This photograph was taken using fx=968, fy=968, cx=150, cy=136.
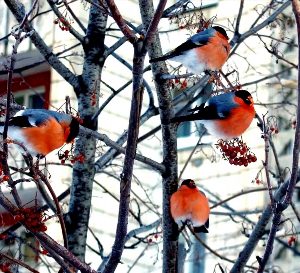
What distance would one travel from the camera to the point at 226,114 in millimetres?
4238

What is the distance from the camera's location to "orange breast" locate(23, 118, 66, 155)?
4.04m

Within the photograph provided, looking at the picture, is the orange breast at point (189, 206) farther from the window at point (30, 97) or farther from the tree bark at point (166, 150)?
the window at point (30, 97)

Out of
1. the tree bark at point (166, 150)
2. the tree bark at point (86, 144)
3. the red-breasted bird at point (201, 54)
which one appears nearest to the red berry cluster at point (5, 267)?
the tree bark at point (166, 150)

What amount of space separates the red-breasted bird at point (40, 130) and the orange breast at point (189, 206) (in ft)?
1.64

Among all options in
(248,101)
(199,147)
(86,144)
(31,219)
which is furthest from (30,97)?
(31,219)

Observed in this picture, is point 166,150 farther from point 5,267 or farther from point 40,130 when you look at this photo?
point 5,267

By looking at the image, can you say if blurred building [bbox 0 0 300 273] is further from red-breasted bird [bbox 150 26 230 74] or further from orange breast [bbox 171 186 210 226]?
orange breast [bbox 171 186 210 226]

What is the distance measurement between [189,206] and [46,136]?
67cm

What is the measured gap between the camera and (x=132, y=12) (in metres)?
10.6

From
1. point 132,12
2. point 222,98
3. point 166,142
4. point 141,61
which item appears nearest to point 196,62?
point 222,98

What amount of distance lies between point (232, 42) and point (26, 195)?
5.93m

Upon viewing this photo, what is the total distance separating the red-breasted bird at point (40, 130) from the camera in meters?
4.01

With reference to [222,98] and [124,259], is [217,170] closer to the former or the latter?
[124,259]

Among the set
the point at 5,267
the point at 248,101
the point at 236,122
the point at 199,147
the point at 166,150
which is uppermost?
the point at 199,147
